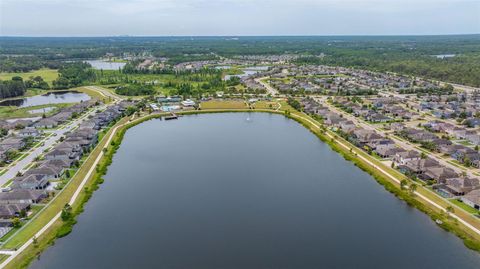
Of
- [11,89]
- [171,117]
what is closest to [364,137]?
[171,117]

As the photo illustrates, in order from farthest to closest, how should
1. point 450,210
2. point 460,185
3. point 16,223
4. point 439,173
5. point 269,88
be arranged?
point 269,88
point 439,173
point 460,185
point 450,210
point 16,223

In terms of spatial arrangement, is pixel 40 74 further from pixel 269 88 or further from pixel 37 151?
pixel 37 151

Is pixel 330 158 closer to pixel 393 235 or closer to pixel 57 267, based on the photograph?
pixel 393 235

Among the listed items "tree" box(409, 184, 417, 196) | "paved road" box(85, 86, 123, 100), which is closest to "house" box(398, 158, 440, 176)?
Result: "tree" box(409, 184, 417, 196)

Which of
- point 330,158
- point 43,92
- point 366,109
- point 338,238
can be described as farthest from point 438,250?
point 43,92

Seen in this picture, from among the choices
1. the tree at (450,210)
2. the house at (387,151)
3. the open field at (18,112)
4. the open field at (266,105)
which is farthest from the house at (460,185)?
the open field at (18,112)

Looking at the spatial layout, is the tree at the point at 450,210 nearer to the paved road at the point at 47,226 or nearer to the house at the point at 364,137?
the house at the point at 364,137

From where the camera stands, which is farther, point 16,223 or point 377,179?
point 377,179

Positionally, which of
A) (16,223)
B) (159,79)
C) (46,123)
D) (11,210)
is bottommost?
(16,223)
